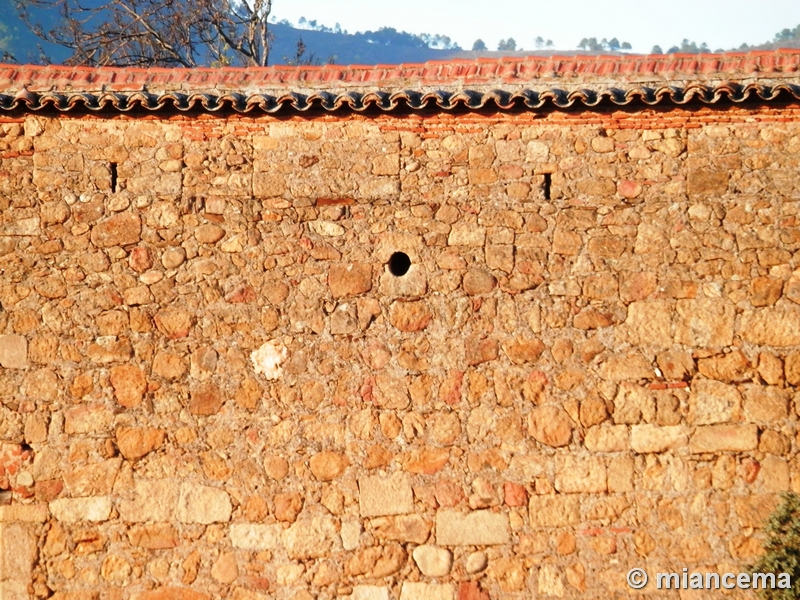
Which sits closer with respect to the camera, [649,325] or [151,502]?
[649,325]


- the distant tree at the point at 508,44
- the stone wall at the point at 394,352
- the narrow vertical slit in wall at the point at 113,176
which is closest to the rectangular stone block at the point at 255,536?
the stone wall at the point at 394,352

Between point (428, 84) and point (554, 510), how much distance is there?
2917 mm

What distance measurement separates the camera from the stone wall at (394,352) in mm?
5574

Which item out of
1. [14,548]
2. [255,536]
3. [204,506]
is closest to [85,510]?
[14,548]

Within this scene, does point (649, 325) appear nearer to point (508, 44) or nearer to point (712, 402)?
point (712, 402)

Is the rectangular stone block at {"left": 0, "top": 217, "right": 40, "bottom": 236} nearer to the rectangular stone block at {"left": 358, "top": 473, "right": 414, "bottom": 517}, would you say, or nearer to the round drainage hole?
the round drainage hole

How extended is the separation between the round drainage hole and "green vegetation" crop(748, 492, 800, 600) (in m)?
2.72

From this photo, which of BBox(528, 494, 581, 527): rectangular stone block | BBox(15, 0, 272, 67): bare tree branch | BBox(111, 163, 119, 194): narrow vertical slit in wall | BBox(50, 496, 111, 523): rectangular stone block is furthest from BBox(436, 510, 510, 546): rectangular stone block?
BBox(15, 0, 272, 67): bare tree branch

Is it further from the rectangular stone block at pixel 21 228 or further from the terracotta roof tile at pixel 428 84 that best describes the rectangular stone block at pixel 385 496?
the rectangular stone block at pixel 21 228

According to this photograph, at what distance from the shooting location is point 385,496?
18.6 feet

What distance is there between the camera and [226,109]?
6.02 m

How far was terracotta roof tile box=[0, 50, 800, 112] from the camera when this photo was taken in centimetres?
573

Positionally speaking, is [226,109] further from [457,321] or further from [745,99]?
[745,99]

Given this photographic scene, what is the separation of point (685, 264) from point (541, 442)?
1.45 metres
